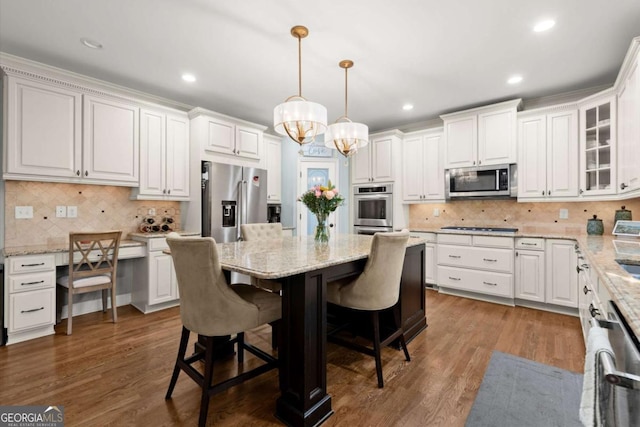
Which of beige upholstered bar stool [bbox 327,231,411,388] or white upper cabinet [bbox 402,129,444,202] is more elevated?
white upper cabinet [bbox 402,129,444,202]

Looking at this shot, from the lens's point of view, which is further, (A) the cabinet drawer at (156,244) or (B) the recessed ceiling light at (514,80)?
(A) the cabinet drawer at (156,244)

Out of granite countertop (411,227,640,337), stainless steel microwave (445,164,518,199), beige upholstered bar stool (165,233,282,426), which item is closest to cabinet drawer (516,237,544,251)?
stainless steel microwave (445,164,518,199)

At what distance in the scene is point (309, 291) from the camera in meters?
1.60

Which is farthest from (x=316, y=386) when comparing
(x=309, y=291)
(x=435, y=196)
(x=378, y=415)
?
(x=435, y=196)

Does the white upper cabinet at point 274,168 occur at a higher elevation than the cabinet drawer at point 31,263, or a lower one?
higher

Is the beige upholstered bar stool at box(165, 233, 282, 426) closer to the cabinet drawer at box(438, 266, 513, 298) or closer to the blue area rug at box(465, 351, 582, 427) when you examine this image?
the blue area rug at box(465, 351, 582, 427)

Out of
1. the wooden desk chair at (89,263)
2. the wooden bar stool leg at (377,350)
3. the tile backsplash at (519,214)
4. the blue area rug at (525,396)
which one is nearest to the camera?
the blue area rug at (525,396)

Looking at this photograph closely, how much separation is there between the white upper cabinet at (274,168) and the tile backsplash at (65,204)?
1.67 meters

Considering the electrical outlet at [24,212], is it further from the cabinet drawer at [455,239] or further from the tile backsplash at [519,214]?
the tile backsplash at [519,214]

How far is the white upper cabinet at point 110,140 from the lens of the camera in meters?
3.11

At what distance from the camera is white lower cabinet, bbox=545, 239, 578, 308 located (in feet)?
10.5

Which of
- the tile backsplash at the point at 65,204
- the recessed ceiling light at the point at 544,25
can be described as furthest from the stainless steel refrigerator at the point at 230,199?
the recessed ceiling light at the point at 544,25

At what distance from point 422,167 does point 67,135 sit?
14.5 ft

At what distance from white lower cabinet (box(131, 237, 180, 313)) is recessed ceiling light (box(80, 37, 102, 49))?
74.3 inches
